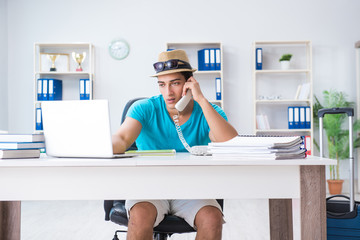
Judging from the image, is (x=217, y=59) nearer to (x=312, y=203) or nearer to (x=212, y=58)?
(x=212, y=58)

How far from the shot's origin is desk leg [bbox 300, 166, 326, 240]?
1.15 m

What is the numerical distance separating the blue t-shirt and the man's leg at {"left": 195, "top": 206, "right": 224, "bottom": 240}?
452mm

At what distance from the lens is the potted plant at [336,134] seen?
15.6 feet

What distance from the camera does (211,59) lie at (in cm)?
470

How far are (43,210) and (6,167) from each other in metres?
3.00

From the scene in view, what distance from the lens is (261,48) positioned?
4832 millimetres

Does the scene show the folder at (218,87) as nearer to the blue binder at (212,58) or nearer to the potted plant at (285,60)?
the blue binder at (212,58)

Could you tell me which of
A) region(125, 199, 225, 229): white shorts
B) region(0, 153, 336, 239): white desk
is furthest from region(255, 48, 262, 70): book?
region(0, 153, 336, 239): white desk

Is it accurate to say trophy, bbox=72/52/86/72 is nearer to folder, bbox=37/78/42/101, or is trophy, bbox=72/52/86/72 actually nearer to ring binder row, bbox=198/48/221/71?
folder, bbox=37/78/42/101

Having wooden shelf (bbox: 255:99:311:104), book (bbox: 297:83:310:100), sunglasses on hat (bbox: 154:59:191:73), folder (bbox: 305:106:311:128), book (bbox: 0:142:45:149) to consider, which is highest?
book (bbox: 297:83:310:100)

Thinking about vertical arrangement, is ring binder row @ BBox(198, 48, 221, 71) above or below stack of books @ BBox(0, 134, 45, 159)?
above

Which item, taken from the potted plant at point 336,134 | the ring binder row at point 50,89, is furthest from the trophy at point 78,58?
the potted plant at point 336,134

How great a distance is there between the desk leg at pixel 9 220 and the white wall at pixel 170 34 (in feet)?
10.4

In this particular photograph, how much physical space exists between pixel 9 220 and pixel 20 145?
721 millimetres
